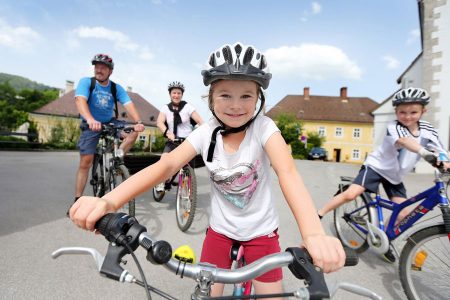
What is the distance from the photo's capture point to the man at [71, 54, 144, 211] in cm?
419

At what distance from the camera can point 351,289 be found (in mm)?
816

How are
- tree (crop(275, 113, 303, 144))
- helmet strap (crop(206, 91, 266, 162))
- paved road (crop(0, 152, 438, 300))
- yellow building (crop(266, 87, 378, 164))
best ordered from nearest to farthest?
helmet strap (crop(206, 91, 266, 162))
paved road (crop(0, 152, 438, 300))
tree (crop(275, 113, 303, 144))
yellow building (crop(266, 87, 378, 164))

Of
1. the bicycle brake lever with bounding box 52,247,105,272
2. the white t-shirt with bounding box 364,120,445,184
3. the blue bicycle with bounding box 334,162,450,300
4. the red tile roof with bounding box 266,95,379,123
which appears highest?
the red tile roof with bounding box 266,95,379,123

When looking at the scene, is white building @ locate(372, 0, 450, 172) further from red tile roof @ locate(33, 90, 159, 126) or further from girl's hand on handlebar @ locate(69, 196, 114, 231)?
red tile roof @ locate(33, 90, 159, 126)

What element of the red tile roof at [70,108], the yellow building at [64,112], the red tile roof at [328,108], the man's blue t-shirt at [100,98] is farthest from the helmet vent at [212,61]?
the red tile roof at [328,108]

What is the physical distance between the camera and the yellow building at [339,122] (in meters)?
48.3

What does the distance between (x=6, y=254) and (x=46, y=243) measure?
1.36ft

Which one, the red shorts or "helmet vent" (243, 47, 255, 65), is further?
the red shorts

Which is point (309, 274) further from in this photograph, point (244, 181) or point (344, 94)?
point (344, 94)

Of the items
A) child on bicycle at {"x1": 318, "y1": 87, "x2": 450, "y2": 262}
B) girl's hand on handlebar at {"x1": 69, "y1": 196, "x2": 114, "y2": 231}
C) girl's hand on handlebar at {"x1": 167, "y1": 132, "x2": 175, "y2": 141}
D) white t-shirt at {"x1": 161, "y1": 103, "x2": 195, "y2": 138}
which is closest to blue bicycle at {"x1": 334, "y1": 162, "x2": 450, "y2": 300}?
child on bicycle at {"x1": 318, "y1": 87, "x2": 450, "y2": 262}

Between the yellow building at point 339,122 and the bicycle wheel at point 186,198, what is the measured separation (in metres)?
42.7

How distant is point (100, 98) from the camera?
14.4 ft

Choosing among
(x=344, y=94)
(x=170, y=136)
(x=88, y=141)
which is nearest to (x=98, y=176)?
(x=88, y=141)

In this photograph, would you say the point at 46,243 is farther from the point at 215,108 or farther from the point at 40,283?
the point at 215,108
